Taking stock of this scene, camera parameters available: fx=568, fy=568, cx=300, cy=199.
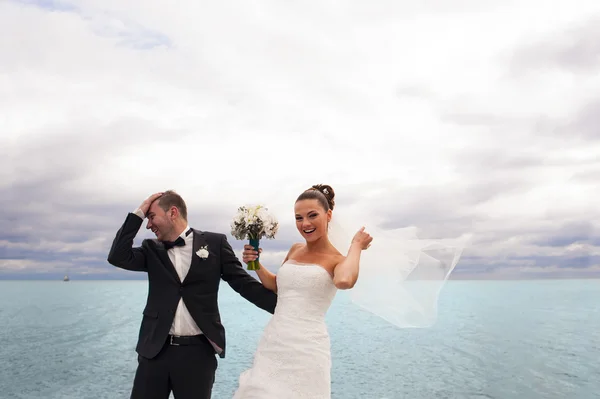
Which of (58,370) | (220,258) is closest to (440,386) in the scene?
(58,370)

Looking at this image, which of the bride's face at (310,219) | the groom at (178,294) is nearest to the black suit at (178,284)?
the groom at (178,294)

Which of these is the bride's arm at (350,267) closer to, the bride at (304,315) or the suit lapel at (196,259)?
the bride at (304,315)

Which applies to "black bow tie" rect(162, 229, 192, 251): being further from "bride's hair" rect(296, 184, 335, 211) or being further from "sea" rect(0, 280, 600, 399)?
"sea" rect(0, 280, 600, 399)

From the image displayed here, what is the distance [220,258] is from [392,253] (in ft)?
5.20

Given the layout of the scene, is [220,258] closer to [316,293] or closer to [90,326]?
[316,293]

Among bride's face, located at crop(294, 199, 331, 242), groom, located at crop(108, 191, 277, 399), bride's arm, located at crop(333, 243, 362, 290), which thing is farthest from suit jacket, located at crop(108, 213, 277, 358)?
bride's arm, located at crop(333, 243, 362, 290)

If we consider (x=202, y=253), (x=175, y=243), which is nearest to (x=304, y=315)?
(x=202, y=253)

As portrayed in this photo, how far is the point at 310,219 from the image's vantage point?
425cm

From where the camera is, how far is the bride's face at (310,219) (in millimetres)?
4246

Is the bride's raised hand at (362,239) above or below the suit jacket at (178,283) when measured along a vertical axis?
above

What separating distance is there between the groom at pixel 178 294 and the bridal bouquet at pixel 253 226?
0.25m

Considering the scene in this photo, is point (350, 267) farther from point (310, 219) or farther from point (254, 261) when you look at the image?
point (254, 261)

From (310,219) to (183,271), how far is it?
1.14 m

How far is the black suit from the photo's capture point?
4.36 metres
